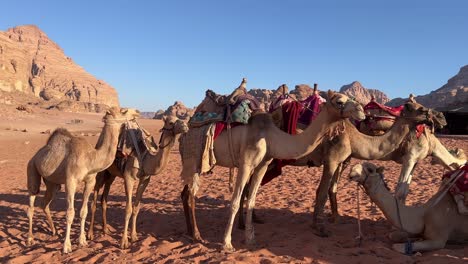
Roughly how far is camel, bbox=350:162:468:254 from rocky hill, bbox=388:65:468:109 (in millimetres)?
36675

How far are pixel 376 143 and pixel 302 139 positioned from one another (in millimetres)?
1612

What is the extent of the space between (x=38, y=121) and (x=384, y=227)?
51826mm

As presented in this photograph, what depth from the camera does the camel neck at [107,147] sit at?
584cm

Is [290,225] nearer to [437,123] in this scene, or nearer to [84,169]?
[437,123]

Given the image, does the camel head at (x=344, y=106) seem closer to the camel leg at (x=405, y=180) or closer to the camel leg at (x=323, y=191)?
the camel leg at (x=323, y=191)

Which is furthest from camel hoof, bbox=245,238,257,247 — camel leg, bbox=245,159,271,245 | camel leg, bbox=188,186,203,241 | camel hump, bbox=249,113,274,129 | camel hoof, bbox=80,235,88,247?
camel hoof, bbox=80,235,88,247

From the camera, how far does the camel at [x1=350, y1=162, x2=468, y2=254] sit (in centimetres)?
512

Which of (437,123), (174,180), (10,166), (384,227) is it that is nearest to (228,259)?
(384,227)

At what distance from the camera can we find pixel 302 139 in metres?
5.49

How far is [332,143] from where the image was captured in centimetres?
621

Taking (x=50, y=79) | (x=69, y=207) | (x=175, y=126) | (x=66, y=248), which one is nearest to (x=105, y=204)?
(x=69, y=207)

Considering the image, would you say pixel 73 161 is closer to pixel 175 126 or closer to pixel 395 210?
pixel 175 126

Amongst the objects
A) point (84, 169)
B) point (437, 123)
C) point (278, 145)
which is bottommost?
point (84, 169)

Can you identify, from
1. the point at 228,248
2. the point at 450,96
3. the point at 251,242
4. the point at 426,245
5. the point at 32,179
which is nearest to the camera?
the point at 426,245
